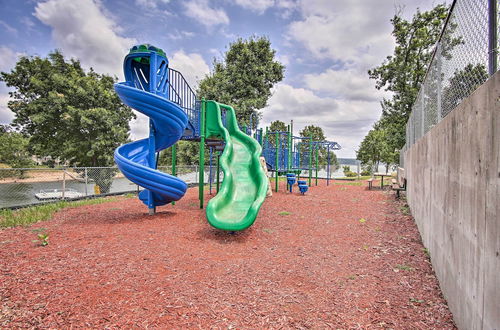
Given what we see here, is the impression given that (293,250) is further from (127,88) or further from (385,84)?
(385,84)

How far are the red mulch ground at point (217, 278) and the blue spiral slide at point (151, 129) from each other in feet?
3.78

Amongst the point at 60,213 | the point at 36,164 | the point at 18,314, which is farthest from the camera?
the point at 36,164

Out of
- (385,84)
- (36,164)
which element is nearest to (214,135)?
(385,84)

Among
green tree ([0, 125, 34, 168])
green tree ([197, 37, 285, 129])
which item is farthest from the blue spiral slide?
green tree ([0, 125, 34, 168])

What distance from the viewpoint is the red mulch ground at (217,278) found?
2744mm

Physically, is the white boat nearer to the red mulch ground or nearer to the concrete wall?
the red mulch ground

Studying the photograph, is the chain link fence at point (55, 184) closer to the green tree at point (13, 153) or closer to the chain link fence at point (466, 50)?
the chain link fence at point (466, 50)

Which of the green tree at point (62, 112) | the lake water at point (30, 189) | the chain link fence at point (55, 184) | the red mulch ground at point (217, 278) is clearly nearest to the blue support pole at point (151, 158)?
the red mulch ground at point (217, 278)

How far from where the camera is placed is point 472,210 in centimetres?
222

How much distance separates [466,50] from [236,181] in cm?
593

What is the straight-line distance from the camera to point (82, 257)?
4.24 metres

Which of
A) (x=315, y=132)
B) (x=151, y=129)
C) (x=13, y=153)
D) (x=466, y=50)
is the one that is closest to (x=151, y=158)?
(x=151, y=129)

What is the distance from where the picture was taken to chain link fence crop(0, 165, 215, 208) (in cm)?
955

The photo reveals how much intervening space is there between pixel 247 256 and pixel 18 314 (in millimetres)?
2992
